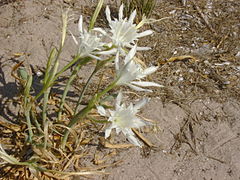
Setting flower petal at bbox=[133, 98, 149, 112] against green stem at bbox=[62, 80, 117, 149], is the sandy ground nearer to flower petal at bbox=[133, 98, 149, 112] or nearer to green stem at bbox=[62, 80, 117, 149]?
green stem at bbox=[62, 80, 117, 149]

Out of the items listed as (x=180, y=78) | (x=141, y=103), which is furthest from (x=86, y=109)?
(x=180, y=78)

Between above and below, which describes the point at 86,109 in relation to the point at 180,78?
above

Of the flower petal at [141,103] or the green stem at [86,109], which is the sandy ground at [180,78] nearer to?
the green stem at [86,109]

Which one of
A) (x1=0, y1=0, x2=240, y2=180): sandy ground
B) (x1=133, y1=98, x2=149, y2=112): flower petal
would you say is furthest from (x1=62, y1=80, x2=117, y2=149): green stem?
(x1=0, y1=0, x2=240, y2=180): sandy ground

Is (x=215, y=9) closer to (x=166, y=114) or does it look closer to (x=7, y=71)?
(x=166, y=114)

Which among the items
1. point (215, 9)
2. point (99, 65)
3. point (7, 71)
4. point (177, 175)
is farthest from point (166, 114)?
point (215, 9)

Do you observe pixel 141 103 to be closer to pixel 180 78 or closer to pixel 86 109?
pixel 86 109

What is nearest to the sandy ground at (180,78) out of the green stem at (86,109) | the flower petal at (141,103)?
the green stem at (86,109)

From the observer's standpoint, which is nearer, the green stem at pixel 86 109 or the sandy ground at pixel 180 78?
the green stem at pixel 86 109

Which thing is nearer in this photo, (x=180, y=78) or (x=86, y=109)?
(x=86, y=109)
